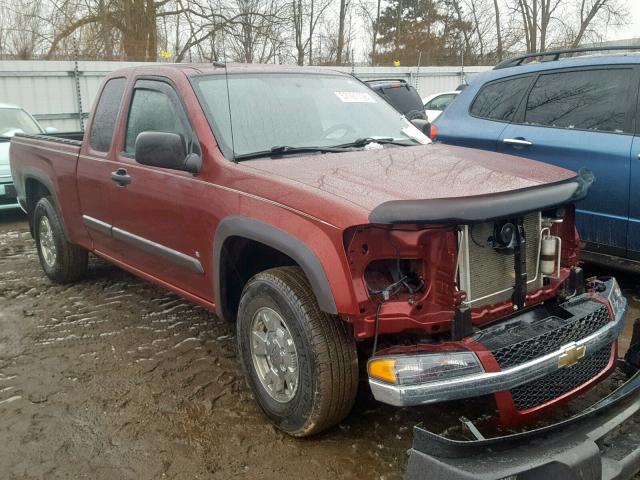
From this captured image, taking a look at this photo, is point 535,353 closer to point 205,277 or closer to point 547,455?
point 547,455

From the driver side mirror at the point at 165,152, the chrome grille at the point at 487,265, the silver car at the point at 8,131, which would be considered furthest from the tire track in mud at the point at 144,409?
the silver car at the point at 8,131

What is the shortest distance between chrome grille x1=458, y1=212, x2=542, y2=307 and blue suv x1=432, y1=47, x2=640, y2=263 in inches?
70.5

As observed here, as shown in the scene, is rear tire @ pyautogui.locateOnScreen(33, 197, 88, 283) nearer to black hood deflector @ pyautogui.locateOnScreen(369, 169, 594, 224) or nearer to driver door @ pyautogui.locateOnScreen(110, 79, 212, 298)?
driver door @ pyautogui.locateOnScreen(110, 79, 212, 298)

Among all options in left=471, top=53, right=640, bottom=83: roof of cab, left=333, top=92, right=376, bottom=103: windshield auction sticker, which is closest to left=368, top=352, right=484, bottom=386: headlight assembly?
left=333, top=92, right=376, bottom=103: windshield auction sticker

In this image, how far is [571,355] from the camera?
8.05 ft

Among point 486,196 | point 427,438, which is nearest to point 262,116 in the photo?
point 486,196

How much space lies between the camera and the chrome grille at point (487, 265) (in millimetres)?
2488

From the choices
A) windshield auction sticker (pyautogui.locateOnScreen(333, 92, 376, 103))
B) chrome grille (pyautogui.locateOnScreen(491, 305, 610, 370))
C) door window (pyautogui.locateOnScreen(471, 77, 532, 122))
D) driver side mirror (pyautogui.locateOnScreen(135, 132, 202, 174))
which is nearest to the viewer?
chrome grille (pyautogui.locateOnScreen(491, 305, 610, 370))

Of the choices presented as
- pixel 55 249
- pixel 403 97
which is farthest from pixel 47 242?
pixel 403 97

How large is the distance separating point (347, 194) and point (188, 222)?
125 centimetres

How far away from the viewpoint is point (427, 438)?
6.94ft

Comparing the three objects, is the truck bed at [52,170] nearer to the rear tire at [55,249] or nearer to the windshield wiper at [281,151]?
the rear tire at [55,249]

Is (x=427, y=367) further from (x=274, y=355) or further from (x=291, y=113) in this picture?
(x=291, y=113)

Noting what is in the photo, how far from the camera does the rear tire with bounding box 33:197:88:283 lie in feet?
17.1
